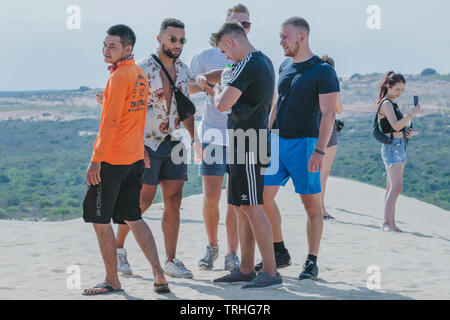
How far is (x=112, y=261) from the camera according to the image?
5.11m

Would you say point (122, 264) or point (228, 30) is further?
point (122, 264)

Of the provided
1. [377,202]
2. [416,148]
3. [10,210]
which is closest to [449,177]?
[416,148]

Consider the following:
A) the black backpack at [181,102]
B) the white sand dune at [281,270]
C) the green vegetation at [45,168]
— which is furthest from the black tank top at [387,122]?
the green vegetation at [45,168]

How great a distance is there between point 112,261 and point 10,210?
4177 cm

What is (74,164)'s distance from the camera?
68.4 metres

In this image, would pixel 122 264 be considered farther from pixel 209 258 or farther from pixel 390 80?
pixel 390 80

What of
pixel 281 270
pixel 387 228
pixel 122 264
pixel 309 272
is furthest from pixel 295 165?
pixel 387 228

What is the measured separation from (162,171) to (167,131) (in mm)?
351

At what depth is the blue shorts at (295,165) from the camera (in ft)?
18.5

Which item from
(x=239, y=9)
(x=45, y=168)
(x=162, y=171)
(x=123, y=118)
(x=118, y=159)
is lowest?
(x=45, y=168)

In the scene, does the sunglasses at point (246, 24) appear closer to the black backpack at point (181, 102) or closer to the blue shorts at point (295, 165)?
the black backpack at point (181, 102)

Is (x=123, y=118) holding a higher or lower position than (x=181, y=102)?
lower

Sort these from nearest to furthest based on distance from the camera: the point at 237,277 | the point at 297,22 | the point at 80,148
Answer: the point at 237,277, the point at 297,22, the point at 80,148
